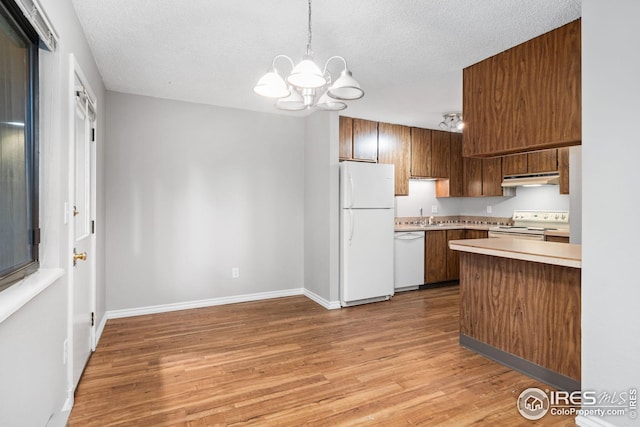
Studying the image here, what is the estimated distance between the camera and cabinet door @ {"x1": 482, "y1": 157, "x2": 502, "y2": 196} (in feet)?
17.3

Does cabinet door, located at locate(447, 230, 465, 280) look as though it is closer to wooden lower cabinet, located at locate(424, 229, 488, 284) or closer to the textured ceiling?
wooden lower cabinet, located at locate(424, 229, 488, 284)

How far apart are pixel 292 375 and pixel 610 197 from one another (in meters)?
2.24

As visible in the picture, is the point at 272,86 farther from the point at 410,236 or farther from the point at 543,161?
the point at 543,161

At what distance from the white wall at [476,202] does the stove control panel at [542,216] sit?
0.25 ft

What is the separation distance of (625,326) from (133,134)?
4.38m

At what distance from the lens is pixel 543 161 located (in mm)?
4645

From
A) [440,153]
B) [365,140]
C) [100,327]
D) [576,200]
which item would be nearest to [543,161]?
[576,200]

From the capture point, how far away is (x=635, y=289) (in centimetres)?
176

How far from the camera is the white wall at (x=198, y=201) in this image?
3814 millimetres

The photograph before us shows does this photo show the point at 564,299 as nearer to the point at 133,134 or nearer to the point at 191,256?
the point at 191,256

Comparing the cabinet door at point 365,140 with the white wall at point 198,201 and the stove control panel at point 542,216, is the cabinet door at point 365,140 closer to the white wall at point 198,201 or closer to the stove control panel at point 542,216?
the white wall at point 198,201

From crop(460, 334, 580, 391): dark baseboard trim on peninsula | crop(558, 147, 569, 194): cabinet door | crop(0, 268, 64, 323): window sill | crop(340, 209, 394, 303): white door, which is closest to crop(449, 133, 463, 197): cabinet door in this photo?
crop(558, 147, 569, 194): cabinet door

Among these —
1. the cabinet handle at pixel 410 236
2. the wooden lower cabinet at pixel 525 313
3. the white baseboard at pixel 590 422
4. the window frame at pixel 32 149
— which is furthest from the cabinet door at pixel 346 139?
the white baseboard at pixel 590 422

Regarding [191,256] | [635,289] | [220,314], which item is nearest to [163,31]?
[191,256]
